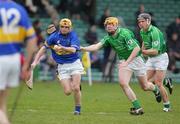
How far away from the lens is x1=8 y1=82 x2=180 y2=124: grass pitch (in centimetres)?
1483

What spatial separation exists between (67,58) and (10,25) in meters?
6.24

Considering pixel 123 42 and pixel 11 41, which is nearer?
pixel 11 41

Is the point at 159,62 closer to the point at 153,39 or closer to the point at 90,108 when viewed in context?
the point at 153,39

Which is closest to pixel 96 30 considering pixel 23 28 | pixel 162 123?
pixel 162 123

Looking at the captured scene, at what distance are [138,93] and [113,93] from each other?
818mm

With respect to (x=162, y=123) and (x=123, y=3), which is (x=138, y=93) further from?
(x=123, y=3)

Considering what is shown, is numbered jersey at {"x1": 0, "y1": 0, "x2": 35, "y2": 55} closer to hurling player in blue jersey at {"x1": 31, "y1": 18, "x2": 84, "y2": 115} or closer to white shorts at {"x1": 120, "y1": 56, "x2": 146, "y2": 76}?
hurling player in blue jersey at {"x1": 31, "y1": 18, "x2": 84, "y2": 115}

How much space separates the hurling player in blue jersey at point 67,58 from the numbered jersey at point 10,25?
5.68 meters

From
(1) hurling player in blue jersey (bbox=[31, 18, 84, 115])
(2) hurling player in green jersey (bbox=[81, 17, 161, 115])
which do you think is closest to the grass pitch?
(2) hurling player in green jersey (bbox=[81, 17, 161, 115])

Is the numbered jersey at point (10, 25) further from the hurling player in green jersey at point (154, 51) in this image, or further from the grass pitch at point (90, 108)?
the hurling player in green jersey at point (154, 51)

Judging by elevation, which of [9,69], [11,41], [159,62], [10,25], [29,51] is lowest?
[159,62]

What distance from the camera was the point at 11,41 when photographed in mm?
10367

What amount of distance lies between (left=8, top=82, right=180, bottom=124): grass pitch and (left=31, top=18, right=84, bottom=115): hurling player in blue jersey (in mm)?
593

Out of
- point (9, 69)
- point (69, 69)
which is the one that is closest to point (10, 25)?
→ point (9, 69)
